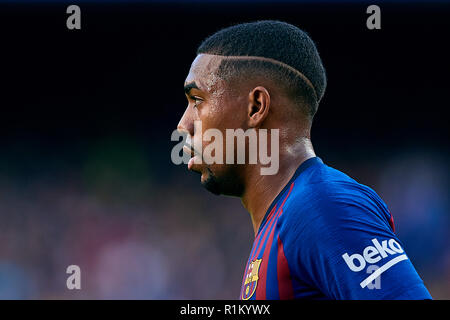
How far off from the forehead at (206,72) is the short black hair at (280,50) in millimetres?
36

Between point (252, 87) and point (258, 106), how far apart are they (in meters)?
0.09

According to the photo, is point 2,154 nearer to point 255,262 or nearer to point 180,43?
point 180,43

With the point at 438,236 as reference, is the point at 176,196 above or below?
above

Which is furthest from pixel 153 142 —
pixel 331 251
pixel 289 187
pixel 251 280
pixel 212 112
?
pixel 331 251

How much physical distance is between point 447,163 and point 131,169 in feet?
15.4

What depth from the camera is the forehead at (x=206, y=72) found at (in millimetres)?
2492

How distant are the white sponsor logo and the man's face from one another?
0.88 metres

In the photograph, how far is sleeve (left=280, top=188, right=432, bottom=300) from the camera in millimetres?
1679

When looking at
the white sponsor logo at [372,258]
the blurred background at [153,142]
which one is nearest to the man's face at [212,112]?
the white sponsor logo at [372,258]

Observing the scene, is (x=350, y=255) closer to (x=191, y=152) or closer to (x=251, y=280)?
(x=251, y=280)

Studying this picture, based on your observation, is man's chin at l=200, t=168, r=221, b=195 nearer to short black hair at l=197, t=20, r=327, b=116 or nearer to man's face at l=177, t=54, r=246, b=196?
man's face at l=177, t=54, r=246, b=196
